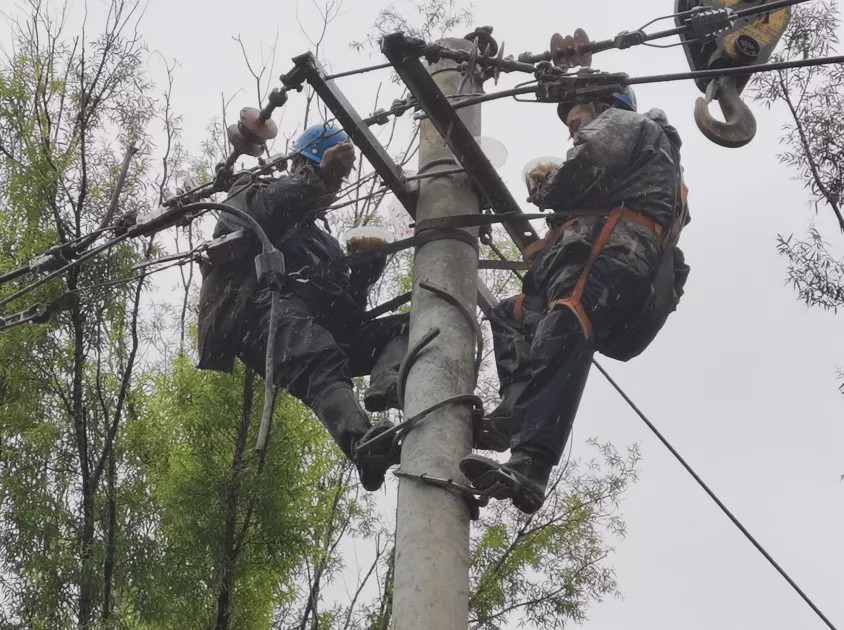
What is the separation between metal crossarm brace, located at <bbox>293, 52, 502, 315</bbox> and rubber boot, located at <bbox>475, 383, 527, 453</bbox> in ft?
2.95

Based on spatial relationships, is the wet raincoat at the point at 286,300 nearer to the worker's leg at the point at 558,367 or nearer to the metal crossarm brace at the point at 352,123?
the metal crossarm brace at the point at 352,123

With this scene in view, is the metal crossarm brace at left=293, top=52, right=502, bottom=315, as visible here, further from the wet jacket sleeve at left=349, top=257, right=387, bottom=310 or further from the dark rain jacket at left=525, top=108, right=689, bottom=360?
the wet jacket sleeve at left=349, top=257, right=387, bottom=310

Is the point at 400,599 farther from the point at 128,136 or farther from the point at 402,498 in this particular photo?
the point at 128,136

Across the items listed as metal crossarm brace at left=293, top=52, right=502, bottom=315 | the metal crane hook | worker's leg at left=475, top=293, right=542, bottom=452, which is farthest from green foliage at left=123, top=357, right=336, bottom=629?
the metal crane hook

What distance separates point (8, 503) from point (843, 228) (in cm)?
542

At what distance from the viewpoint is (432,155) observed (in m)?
4.73

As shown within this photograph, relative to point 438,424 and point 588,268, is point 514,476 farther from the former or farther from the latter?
point 588,268

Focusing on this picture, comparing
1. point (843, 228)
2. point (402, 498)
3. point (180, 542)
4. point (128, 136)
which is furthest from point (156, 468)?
point (843, 228)

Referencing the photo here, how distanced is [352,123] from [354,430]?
114cm

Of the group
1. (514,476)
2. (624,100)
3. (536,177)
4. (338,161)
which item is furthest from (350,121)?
(514,476)

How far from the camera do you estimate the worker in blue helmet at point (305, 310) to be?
475cm

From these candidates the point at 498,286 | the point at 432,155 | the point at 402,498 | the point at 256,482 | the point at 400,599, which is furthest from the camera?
the point at 498,286

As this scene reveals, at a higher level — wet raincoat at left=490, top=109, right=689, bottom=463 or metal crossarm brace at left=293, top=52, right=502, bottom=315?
metal crossarm brace at left=293, top=52, right=502, bottom=315

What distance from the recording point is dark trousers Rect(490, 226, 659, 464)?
161 inches
